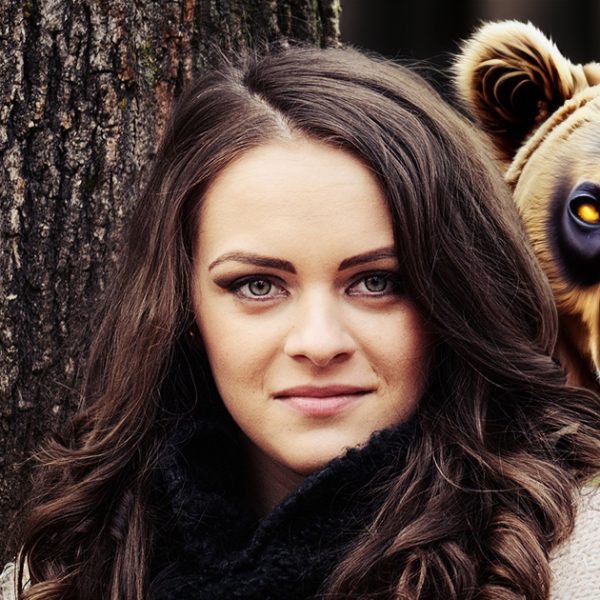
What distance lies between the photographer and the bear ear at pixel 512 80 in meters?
2.36

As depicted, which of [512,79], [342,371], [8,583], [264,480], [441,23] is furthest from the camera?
[441,23]

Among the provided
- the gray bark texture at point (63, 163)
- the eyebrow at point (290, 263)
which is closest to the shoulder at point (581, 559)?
the eyebrow at point (290, 263)

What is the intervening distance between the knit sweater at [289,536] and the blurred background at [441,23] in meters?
4.10

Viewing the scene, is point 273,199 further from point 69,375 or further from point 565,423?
point 69,375

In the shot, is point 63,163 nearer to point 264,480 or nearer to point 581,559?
point 264,480

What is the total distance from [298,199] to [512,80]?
25.0 inches

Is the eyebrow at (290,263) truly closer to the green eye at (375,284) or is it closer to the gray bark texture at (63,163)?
the green eye at (375,284)

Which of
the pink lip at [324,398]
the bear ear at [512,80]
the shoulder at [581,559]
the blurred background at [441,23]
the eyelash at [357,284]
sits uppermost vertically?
the blurred background at [441,23]

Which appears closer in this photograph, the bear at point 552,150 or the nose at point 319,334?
the nose at point 319,334

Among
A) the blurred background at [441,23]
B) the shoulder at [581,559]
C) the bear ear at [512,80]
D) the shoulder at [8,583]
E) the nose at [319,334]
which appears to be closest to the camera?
the shoulder at [581,559]

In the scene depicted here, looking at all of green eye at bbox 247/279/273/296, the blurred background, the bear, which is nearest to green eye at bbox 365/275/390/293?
green eye at bbox 247/279/273/296

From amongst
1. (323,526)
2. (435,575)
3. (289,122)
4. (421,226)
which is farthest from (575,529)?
(289,122)

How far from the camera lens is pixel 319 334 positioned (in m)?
2.05

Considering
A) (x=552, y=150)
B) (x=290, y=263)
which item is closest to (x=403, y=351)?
(x=290, y=263)
